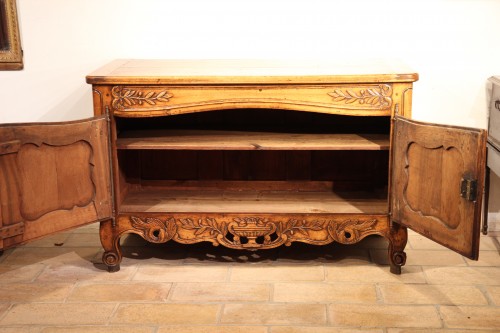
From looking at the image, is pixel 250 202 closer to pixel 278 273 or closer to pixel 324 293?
pixel 278 273

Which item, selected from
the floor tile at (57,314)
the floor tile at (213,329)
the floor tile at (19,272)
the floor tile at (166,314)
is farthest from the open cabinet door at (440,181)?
the floor tile at (19,272)

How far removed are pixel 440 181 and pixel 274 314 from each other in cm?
84

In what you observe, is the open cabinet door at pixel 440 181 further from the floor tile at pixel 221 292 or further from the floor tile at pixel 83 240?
the floor tile at pixel 83 240

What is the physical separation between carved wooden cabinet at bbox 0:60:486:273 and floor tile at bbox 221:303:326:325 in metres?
0.40

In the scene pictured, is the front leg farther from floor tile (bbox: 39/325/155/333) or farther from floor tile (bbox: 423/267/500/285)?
floor tile (bbox: 39/325/155/333)

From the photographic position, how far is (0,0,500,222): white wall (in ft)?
12.0

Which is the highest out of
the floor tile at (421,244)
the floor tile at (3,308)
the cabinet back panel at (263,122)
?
the cabinet back panel at (263,122)

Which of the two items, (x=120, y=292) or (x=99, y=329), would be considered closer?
(x=99, y=329)

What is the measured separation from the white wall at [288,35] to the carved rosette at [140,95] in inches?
25.6

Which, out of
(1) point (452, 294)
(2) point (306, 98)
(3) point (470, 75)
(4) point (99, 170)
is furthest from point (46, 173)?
(3) point (470, 75)

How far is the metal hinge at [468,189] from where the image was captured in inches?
107

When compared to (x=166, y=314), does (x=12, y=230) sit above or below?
above

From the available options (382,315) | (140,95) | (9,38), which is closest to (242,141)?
(140,95)

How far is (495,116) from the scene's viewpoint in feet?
11.6
